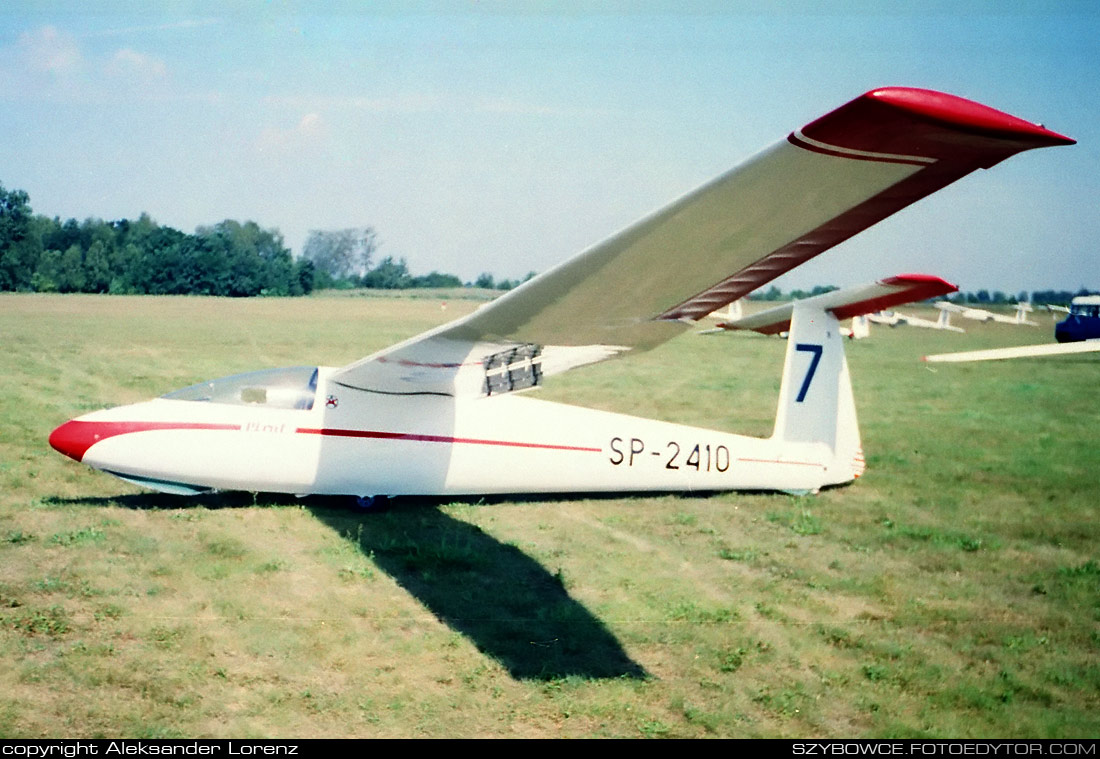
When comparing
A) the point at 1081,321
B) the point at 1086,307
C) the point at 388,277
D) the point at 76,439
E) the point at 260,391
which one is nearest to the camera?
the point at 76,439

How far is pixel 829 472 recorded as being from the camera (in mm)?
8922

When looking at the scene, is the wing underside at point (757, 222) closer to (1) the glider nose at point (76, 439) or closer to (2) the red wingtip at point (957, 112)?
(2) the red wingtip at point (957, 112)

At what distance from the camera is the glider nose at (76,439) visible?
7.24 m

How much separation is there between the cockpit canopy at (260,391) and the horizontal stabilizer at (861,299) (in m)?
4.28

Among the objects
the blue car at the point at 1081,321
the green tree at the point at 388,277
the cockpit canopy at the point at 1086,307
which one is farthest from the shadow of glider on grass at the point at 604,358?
the green tree at the point at 388,277

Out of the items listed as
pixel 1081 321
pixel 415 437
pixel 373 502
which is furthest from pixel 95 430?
pixel 1081 321

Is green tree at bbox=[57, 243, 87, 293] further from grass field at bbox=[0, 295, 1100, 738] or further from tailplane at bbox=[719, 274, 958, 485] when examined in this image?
tailplane at bbox=[719, 274, 958, 485]

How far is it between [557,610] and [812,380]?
4338 millimetres

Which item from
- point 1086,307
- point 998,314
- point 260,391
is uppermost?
point 998,314

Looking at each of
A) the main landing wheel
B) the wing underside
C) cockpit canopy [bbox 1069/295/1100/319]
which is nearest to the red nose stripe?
the main landing wheel

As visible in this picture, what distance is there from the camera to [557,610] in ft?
19.1

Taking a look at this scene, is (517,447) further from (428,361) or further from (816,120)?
(816,120)

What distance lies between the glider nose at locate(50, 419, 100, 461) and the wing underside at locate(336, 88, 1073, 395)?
399cm

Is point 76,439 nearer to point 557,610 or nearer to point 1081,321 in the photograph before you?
point 557,610
